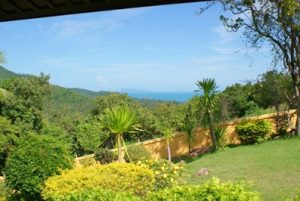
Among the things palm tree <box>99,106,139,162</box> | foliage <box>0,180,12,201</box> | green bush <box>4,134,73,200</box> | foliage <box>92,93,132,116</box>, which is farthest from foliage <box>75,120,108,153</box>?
green bush <box>4,134,73,200</box>

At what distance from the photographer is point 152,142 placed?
52.5 ft

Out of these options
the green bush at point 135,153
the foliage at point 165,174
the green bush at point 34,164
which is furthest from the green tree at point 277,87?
the green bush at point 34,164

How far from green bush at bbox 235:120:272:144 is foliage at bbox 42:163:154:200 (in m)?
7.74

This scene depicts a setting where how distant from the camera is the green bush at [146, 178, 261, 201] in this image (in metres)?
3.62

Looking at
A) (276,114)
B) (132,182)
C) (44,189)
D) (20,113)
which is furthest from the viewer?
(20,113)

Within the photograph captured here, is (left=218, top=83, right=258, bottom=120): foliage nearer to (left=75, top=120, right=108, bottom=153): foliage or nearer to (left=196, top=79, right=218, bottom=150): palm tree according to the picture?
(left=196, top=79, right=218, bottom=150): palm tree

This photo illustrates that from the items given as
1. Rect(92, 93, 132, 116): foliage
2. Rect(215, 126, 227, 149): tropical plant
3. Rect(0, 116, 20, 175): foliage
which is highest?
Rect(92, 93, 132, 116): foliage

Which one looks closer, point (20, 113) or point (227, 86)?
point (20, 113)

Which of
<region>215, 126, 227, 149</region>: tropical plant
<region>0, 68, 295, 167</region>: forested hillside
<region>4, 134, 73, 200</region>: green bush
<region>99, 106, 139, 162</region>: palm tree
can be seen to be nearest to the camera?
<region>4, 134, 73, 200</region>: green bush

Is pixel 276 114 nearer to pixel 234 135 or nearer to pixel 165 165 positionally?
pixel 234 135

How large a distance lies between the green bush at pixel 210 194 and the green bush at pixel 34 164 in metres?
5.05

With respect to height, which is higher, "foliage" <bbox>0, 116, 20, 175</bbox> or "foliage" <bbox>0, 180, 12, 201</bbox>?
"foliage" <bbox>0, 116, 20, 175</bbox>

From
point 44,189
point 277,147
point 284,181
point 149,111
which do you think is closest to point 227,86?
point 149,111

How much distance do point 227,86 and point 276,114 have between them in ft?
21.8
